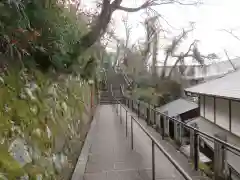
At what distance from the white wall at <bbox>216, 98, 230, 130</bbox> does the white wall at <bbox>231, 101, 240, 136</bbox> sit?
51 cm

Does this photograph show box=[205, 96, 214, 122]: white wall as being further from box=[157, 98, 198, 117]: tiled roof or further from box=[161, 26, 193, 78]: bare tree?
box=[161, 26, 193, 78]: bare tree

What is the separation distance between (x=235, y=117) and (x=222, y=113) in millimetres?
1214

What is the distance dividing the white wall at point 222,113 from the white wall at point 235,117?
1.68 ft

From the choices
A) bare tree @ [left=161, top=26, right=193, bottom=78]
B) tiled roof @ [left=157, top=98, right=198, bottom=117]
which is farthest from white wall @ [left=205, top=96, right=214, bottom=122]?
bare tree @ [left=161, top=26, right=193, bottom=78]

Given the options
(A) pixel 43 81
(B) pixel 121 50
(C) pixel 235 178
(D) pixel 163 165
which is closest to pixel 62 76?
(A) pixel 43 81

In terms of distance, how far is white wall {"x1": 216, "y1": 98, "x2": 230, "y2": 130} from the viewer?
8520 millimetres

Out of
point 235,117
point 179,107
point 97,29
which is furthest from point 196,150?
point 179,107

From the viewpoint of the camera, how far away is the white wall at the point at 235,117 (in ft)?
24.7

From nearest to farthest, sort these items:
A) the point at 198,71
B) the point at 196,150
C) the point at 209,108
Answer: the point at 196,150 → the point at 209,108 → the point at 198,71

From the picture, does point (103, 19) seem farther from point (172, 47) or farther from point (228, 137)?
point (172, 47)

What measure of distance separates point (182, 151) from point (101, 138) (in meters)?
2.15

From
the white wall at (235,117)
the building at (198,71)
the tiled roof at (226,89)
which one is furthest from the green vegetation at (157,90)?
the white wall at (235,117)

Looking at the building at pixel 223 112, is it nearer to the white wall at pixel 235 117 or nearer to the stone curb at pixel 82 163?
the white wall at pixel 235 117

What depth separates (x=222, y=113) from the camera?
8.99 metres
